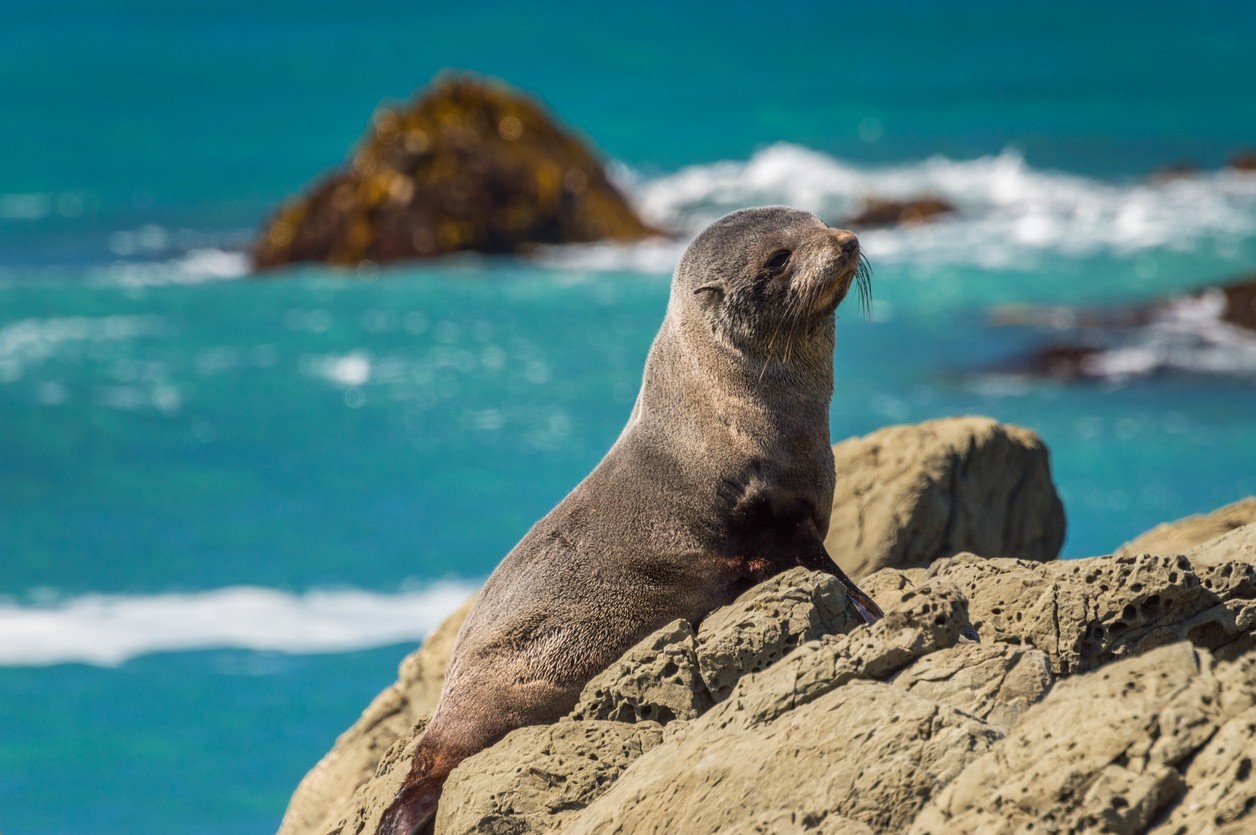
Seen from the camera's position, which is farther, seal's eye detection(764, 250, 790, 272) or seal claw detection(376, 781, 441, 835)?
seal's eye detection(764, 250, 790, 272)

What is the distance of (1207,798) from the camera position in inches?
128

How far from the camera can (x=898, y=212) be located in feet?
94.4

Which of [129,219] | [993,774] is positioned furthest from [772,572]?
[129,219]

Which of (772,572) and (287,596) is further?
(287,596)

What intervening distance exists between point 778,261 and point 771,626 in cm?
145

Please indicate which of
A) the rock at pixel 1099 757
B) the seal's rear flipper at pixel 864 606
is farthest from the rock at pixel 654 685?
the rock at pixel 1099 757

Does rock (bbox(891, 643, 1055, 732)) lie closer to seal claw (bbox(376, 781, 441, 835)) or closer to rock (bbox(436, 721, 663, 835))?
rock (bbox(436, 721, 663, 835))

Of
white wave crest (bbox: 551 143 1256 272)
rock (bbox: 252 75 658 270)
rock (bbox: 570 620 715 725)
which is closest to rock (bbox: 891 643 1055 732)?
rock (bbox: 570 620 715 725)

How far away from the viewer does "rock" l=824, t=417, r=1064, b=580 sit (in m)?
7.27

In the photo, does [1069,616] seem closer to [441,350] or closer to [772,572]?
[772,572]

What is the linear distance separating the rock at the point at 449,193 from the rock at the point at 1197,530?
62.4 ft

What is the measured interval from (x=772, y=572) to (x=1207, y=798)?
90.2 inches

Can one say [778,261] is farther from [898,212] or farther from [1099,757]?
[898,212]

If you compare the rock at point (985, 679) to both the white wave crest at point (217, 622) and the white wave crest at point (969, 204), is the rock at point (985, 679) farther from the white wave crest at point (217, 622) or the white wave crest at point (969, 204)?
the white wave crest at point (969, 204)
